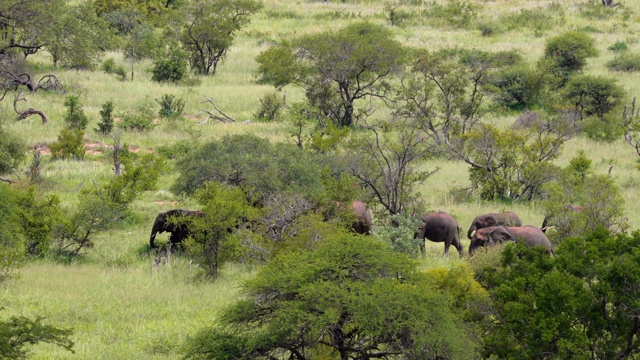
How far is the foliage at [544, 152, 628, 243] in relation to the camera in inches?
760

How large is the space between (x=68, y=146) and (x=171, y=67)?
11.5 meters

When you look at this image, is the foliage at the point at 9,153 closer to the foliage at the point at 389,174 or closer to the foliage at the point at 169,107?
the foliage at the point at 169,107

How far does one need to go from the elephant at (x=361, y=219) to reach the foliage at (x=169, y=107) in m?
13.9

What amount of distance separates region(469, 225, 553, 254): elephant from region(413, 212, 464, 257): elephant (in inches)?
48.8

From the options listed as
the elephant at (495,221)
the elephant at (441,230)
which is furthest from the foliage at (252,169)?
the elephant at (495,221)

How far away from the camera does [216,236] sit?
58.4 feet

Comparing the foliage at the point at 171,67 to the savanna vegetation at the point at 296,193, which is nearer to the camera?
the savanna vegetation at the point at 296,193

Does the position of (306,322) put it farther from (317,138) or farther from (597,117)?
(597,117)

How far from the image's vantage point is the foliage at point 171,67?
3850 centimetres

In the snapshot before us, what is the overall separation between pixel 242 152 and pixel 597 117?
16.2 metres

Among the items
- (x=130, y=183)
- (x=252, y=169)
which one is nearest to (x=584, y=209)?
(x=252, y=169)

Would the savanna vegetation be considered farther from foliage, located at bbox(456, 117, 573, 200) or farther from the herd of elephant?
the herd of elephant

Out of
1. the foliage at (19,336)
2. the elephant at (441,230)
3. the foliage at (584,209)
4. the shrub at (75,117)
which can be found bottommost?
the elephant at (441,230)

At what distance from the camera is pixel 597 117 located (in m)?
33.3
